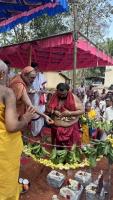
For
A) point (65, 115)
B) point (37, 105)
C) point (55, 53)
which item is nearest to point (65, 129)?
point (65, 115)

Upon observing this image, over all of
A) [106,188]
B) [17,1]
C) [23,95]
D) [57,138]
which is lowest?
[106,188]

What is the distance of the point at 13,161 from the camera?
346cm

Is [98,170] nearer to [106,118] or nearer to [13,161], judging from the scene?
[106,118]

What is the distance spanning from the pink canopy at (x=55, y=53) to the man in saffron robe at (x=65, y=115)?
1813mm

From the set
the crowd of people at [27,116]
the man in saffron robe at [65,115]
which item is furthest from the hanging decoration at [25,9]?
the man in saffron robe at [65,115]

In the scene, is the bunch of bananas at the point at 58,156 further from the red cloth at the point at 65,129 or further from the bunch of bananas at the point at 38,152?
the red cloth at the point at 65,129

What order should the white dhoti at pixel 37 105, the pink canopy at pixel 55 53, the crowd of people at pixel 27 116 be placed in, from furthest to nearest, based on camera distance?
the white dhoti at pixel 37 105 < the pink canopy at pixel 55 53 < the crowd of people at pixel 27 116

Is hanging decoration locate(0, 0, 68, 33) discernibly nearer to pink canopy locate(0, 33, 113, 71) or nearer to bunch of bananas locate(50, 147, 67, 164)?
pink canopy locate(0, 33, 113, 71)

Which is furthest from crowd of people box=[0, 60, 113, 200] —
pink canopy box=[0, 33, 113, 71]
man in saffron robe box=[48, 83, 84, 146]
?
pink canopy box=[0, 33, 113, 71]

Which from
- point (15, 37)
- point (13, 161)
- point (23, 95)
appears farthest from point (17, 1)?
point (15, 37)

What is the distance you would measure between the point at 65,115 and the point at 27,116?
96.5 inches

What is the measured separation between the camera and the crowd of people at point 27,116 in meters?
3.31

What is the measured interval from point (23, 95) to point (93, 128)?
196 centimetres

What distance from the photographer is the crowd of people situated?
331 cm
